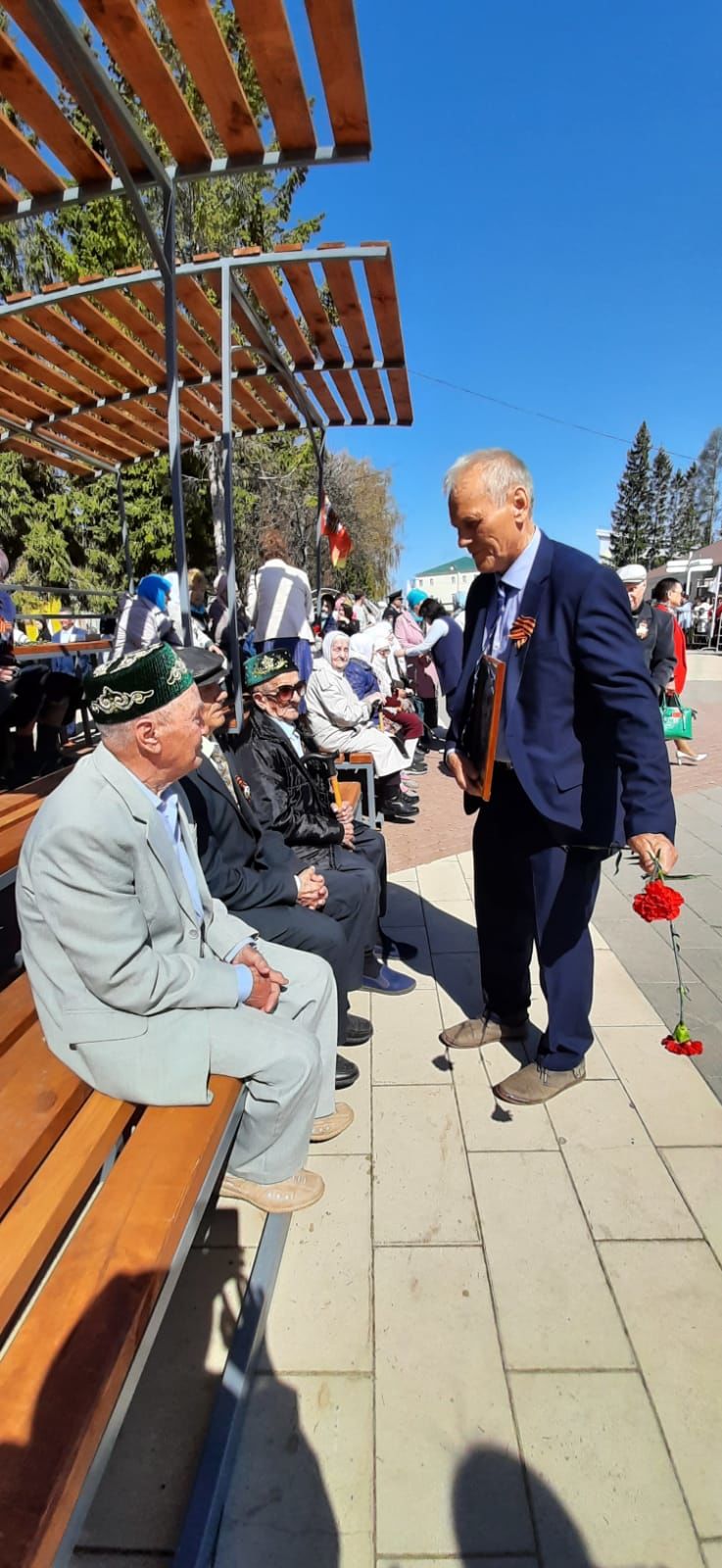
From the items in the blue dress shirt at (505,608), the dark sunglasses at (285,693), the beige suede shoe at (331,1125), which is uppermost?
the blue dress shirt at (505,608)

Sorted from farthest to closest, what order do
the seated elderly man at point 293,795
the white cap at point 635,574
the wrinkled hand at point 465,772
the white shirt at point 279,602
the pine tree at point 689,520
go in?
the pine tree at point 689,520 < the white cap at point 635,574 < the white shirt at point 279,602 < the seated elderly man at point 293,795 < the wrinkled hand at point 465,772

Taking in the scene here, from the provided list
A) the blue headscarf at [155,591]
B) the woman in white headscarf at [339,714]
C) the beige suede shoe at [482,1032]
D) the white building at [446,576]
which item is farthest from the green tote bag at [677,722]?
the white building at [446,576]

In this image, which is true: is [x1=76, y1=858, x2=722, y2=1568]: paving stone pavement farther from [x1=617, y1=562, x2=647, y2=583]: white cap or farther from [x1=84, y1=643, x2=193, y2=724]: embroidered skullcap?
[x1=617, y1=562, x2=647, y2=583]: white cap

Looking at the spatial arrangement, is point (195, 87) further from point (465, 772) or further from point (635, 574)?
point (635, 574)

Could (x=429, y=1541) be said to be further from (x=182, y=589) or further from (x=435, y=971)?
(x=182, y=589)

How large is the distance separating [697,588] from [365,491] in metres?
14.4

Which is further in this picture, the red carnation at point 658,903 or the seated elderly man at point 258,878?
the seated elderly man at point 258,878

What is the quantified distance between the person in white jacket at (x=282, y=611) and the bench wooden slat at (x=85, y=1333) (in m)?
3.58

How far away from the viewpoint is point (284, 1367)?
167 cm

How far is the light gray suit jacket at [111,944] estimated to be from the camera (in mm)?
1576

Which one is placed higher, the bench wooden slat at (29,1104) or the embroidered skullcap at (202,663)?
the embroidered skullcap at (202,663)

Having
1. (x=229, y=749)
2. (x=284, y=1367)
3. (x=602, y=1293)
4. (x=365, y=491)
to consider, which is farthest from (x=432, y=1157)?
(x=365, y=491)

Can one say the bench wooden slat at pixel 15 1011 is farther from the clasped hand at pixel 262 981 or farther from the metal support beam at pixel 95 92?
the metal support beam at pixel 95 92

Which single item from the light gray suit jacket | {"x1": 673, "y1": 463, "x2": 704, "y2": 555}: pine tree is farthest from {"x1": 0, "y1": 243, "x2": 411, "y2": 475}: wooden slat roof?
{"x1": 673, "y1": 463, "x2": 704, "y2": 555}: pine tree
